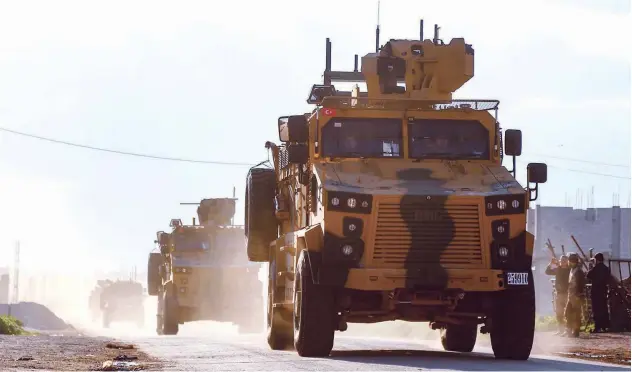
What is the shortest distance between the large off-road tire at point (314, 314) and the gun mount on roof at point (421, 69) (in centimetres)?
368

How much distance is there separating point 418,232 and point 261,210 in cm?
489

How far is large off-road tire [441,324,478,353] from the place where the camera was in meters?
21.0

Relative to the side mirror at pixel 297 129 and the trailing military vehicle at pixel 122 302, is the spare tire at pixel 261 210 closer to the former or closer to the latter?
the side mirror at pixel 297 129

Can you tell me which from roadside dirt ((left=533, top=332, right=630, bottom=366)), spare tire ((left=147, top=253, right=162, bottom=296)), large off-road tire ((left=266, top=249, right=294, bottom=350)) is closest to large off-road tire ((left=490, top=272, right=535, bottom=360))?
roadside dirt ((left=533, top=332, right=630, bottom=366))

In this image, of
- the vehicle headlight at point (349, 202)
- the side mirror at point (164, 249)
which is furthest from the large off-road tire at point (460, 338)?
the side mirror at point (164, 249)

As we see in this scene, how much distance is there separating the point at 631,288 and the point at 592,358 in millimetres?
9528

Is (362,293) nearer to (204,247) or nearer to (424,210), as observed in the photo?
(424,210)

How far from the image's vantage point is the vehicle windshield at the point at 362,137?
1841 cm

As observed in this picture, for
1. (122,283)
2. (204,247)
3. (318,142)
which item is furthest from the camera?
(122,283)

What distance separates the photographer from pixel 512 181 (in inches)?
704

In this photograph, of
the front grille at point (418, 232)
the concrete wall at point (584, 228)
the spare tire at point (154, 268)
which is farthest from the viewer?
the concrete wall at point (584, 228)

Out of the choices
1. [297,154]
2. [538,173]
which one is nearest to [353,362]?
[297,154]

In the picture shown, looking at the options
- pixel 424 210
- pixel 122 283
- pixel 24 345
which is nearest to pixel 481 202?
pixel 424 210

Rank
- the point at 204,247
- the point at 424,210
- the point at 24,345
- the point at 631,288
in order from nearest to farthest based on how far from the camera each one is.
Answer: the point at 424,210
the point at 24,345
the point at 631,288
the point at 204,247
